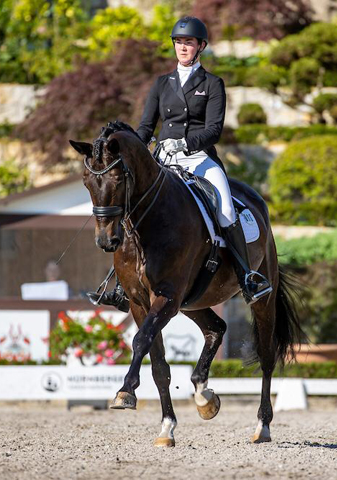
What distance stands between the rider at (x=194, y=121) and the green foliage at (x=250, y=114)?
61.4ft

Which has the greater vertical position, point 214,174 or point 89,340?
point 214,174

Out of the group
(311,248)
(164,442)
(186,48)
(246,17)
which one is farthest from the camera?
(246,17)

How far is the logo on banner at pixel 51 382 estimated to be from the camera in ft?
45.3

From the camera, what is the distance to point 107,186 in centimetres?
695

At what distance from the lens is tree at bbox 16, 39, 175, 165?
2453 cm

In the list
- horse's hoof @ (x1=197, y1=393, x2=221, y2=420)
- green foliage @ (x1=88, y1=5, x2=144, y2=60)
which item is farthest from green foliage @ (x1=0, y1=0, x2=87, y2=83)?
horse's hoof @ (x1=197, y1=393, x2=221, y2=420)

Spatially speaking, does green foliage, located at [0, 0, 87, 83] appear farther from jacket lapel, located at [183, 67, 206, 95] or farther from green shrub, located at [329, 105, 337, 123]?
jacket lapel, located at [183, 67, 206, 95]

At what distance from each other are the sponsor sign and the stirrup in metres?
5.02

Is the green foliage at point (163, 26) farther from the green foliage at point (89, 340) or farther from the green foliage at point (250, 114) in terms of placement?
the green foliage at point (89, 340)

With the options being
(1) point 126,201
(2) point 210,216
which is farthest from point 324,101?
(1) point 126,201

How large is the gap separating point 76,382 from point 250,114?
1465 centimetres

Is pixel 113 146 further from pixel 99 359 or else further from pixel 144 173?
pixel 99 359

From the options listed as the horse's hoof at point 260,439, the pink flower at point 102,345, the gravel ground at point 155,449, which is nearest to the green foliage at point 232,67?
the pink flower at point 102,345

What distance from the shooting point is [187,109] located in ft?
27.1
